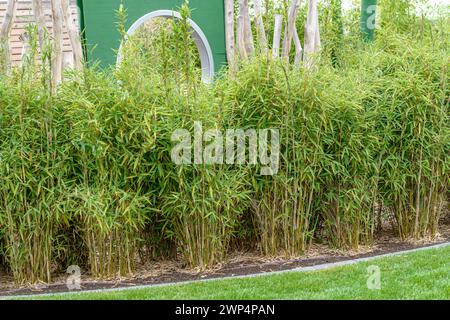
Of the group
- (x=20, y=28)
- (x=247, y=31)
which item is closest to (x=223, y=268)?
(x=247, y=31)

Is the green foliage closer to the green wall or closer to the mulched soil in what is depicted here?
the mulched soil

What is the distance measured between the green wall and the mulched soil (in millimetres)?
2996

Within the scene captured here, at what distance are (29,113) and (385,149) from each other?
2.44 metres

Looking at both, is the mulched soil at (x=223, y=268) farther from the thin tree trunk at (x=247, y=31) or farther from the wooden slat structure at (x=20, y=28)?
the wooden slat structure at (x=20, y=28)

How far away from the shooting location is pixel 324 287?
4.11 metres

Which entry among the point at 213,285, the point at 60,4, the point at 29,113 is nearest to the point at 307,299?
the point at 213,285

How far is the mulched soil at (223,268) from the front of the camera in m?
4.48

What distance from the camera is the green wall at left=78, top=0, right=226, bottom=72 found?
7.83 m

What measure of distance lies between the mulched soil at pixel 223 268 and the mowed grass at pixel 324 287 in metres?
0.28

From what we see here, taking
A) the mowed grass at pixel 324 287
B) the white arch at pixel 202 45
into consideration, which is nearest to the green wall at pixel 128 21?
the white arch at pixel 202 45

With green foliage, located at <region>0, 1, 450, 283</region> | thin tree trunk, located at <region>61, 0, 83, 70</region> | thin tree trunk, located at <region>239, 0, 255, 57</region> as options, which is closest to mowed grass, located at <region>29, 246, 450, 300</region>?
green foliage, located at <region>0, 1, 450, 283</region>

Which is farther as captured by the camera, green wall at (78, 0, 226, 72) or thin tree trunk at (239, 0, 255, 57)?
green wall at (78, 0, 226, 72)
